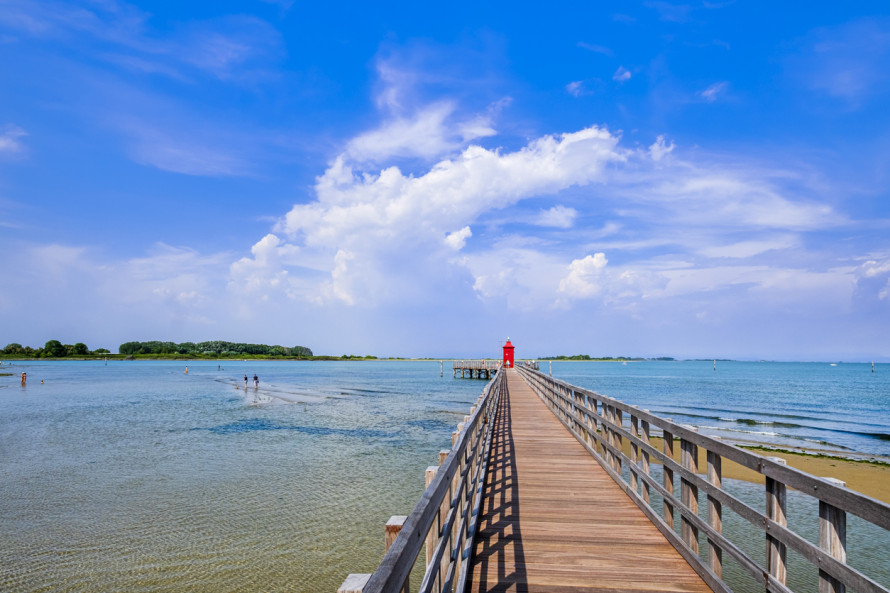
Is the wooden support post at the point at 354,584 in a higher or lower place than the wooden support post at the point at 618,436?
higher

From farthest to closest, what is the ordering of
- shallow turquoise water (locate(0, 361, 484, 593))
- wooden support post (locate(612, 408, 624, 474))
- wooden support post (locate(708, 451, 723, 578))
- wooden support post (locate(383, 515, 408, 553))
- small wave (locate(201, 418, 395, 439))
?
small wave (locate(201, 418, 395, 439)), shallow turquoise water (locate(0, 361, 484, 593)), wooden support post (locate(612, 408, 624, 474)), wooden support post (locate(708, 451, 723, 578)), wooden support post (locate(383, 515, 408, 553))

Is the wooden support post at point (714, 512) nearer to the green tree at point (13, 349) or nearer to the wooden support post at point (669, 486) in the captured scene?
the wooden support post at point (669, 486)

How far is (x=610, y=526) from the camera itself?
5402 millimetres

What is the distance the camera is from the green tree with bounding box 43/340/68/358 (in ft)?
586

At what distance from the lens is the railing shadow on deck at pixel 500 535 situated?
13.4 feet

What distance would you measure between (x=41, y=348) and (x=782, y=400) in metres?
228

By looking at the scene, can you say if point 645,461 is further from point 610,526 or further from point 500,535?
point 500,535

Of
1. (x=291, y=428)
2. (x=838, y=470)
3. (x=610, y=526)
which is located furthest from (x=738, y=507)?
(x=291, y=428)

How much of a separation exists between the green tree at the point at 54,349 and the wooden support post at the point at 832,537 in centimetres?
22842

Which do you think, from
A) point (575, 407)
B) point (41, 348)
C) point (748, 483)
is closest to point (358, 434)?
point (575, 407)

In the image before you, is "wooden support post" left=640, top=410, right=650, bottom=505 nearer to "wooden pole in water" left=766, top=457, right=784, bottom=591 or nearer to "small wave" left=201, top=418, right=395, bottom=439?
"wooden pole in water" left=766, top=457, right=784, bottom=591

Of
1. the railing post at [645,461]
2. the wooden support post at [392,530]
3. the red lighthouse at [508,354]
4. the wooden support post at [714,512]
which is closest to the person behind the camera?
the wooden support post at [392,530]

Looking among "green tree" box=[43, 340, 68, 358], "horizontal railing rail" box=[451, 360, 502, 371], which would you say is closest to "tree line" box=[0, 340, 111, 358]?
"green tree" box=[43, 340, 68, 358]

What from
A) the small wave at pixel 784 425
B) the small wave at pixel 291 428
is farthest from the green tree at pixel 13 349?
the small wave at pixel 784 425
